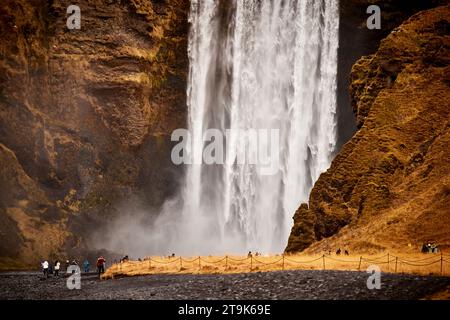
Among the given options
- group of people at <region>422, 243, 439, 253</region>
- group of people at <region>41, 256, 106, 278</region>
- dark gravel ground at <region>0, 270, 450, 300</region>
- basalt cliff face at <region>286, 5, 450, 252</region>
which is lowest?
group of people at <region>41, 256, 106, 278</region>

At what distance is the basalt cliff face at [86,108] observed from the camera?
2512 inches

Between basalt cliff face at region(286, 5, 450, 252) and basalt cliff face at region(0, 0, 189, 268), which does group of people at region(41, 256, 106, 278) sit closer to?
basalt cliff face at region(0, 0, 189, 268)

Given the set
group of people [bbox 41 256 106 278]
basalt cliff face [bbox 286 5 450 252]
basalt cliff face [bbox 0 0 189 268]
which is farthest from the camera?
basalt cliff face [bbox 0 0 189 268]

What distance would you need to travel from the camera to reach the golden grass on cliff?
33812 millimetres

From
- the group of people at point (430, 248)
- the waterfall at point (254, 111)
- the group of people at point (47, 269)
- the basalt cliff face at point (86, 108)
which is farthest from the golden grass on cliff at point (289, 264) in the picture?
the basalt cliff face at point (86, 108)

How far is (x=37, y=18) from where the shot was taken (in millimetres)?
66812

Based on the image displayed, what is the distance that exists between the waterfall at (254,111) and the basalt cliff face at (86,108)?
2012mm

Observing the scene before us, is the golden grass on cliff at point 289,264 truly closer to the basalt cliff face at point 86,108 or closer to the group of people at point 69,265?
the group of people at point 69,265

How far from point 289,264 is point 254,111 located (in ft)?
97.9

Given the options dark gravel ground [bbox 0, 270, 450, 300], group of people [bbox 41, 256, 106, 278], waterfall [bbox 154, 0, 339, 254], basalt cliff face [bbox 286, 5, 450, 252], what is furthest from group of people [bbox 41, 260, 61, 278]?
basalt cliff face [bbox 286, 5, 450, 252]

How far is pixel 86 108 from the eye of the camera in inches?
2596

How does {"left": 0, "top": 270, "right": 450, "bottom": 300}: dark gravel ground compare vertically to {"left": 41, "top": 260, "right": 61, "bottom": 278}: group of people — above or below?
above

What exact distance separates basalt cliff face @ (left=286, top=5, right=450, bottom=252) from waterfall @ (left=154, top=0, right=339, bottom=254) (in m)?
14.0
